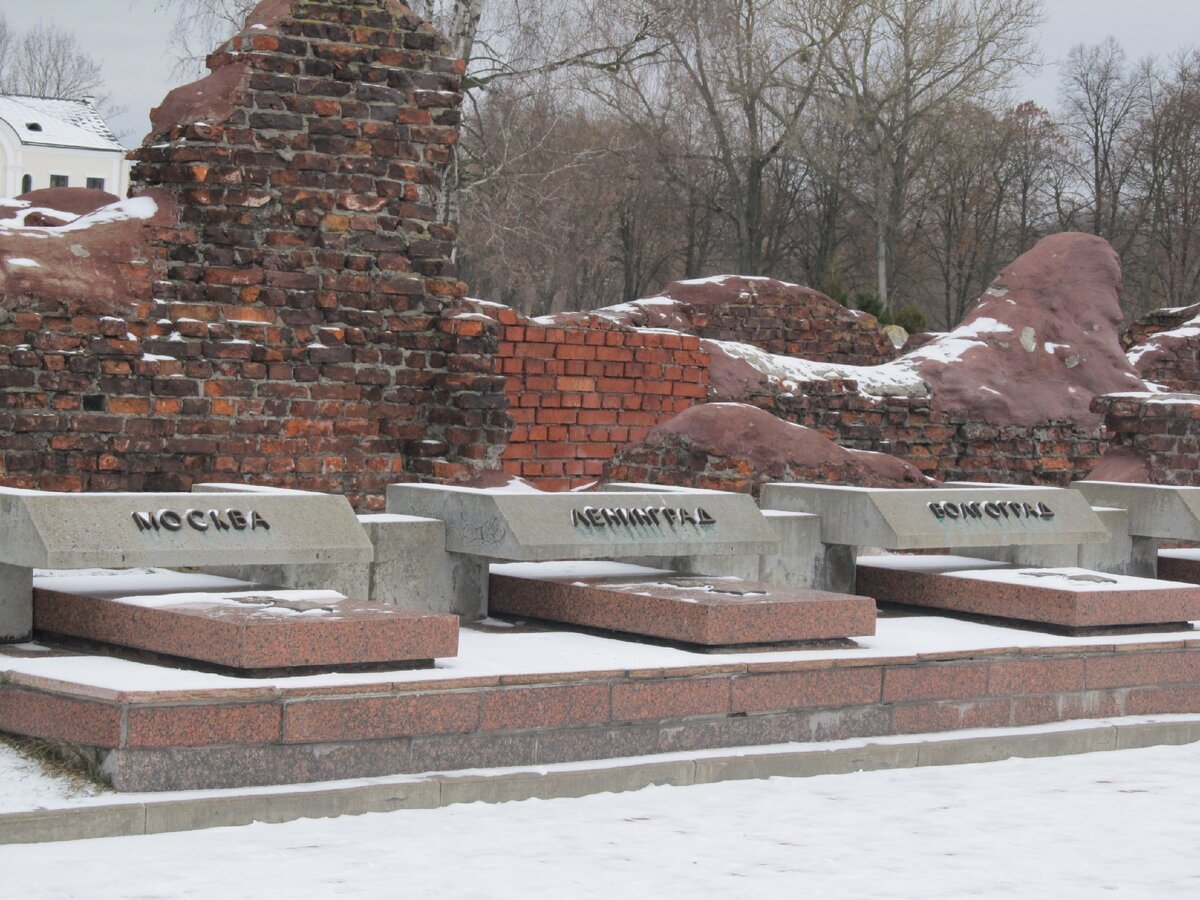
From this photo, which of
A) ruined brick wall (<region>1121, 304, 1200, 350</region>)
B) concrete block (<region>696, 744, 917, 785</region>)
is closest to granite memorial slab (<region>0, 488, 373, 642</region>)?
concrete block (<region>696, 744, 917, 785</region>)

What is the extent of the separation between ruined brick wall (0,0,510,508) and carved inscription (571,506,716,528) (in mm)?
2084

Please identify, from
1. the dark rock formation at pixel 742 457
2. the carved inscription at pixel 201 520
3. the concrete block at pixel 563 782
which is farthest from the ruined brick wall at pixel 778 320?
the concrete block at pixel 563 782

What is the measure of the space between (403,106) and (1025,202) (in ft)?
122

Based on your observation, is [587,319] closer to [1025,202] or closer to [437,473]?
[437,473]

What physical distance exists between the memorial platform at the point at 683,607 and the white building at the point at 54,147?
50.3m

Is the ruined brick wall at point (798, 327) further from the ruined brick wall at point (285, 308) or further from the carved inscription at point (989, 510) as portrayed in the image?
the carved inscription at point (989, 510)

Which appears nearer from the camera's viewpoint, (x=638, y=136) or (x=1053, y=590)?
(x=1053, y=590)

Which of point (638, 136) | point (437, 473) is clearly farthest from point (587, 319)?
point (638, 136)

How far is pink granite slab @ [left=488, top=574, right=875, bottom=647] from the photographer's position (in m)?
6.07

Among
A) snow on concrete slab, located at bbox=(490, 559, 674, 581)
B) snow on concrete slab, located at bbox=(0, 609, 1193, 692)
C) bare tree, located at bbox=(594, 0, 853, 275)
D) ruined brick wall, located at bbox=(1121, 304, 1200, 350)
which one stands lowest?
snow on concrete slab, located at bbox=(0, 609, 1193, 692)

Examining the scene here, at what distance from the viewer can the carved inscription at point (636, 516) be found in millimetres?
6629

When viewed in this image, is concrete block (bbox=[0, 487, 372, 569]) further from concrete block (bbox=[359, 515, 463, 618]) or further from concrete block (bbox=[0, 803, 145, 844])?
concrete block (bbox=[0, 803, 145, 844])

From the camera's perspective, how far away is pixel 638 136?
3728 centimetres

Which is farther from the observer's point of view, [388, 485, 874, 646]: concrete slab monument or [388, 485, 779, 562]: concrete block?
[388, 485, 779, 562]: concrete block
